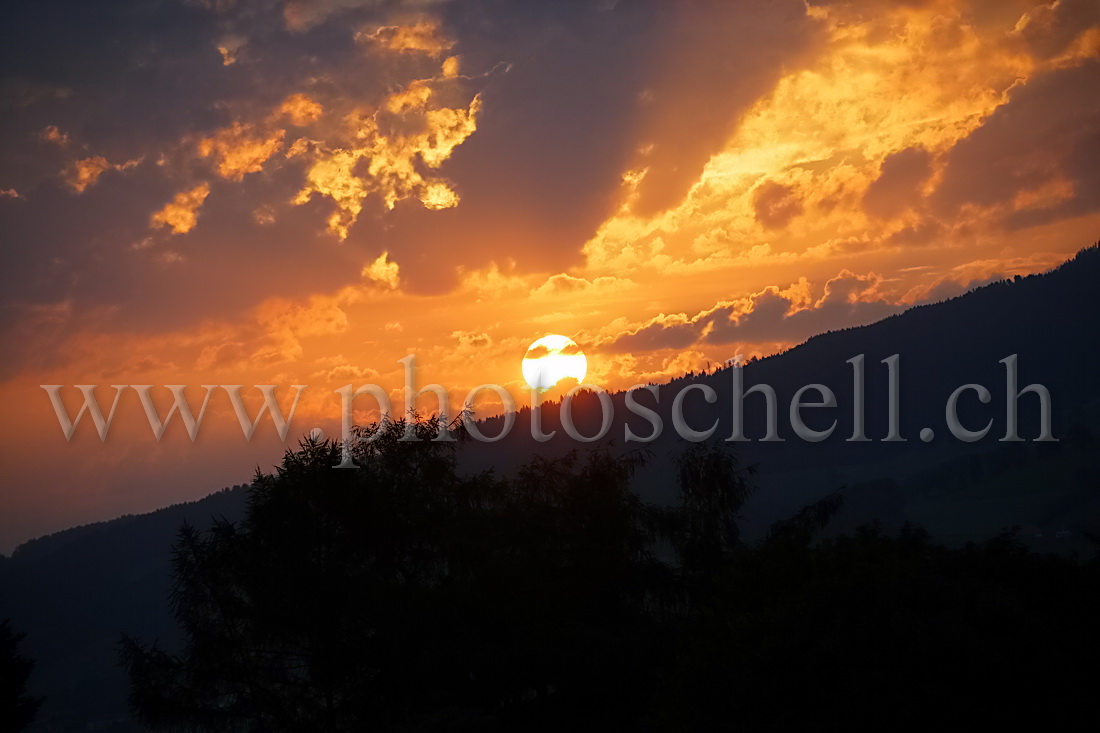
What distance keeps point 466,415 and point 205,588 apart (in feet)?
39.0

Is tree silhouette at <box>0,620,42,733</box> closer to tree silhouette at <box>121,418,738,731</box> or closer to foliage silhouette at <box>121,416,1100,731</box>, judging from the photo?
foliage silhouette at <box>121,416,1100,731</box>

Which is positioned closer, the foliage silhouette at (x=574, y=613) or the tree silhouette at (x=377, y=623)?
the foliage silhouette at (x=574, y=613)

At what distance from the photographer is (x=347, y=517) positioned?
30031 mm

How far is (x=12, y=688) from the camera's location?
1609 inches

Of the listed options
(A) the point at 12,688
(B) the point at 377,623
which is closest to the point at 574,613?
(B) the point at 377,623

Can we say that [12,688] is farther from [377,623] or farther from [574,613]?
[574,613]

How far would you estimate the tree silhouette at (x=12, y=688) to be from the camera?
39.6 metres

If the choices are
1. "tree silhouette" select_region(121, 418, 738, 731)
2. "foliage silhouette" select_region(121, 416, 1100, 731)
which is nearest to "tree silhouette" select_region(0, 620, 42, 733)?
"foliage silhouette" select_region(121, 416, 1100, 731)

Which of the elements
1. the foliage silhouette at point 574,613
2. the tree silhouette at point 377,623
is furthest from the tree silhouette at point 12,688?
the tree silhouette at point 377,623

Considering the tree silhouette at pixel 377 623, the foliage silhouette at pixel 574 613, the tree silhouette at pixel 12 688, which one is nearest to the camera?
the foliage silhouette at pixel 574 613

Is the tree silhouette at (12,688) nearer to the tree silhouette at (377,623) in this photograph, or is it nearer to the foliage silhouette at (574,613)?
the foliage silhouette at (574,613)

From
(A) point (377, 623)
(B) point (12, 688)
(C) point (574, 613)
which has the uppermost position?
(A) point (377, 623)

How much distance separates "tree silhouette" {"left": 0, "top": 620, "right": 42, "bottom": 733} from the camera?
130ft

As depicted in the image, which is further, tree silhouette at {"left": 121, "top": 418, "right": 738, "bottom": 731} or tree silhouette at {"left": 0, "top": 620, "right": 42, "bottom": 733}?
tree silhouette at {"left": 0, "top": 620, "right": 42, "bottom": 733}
